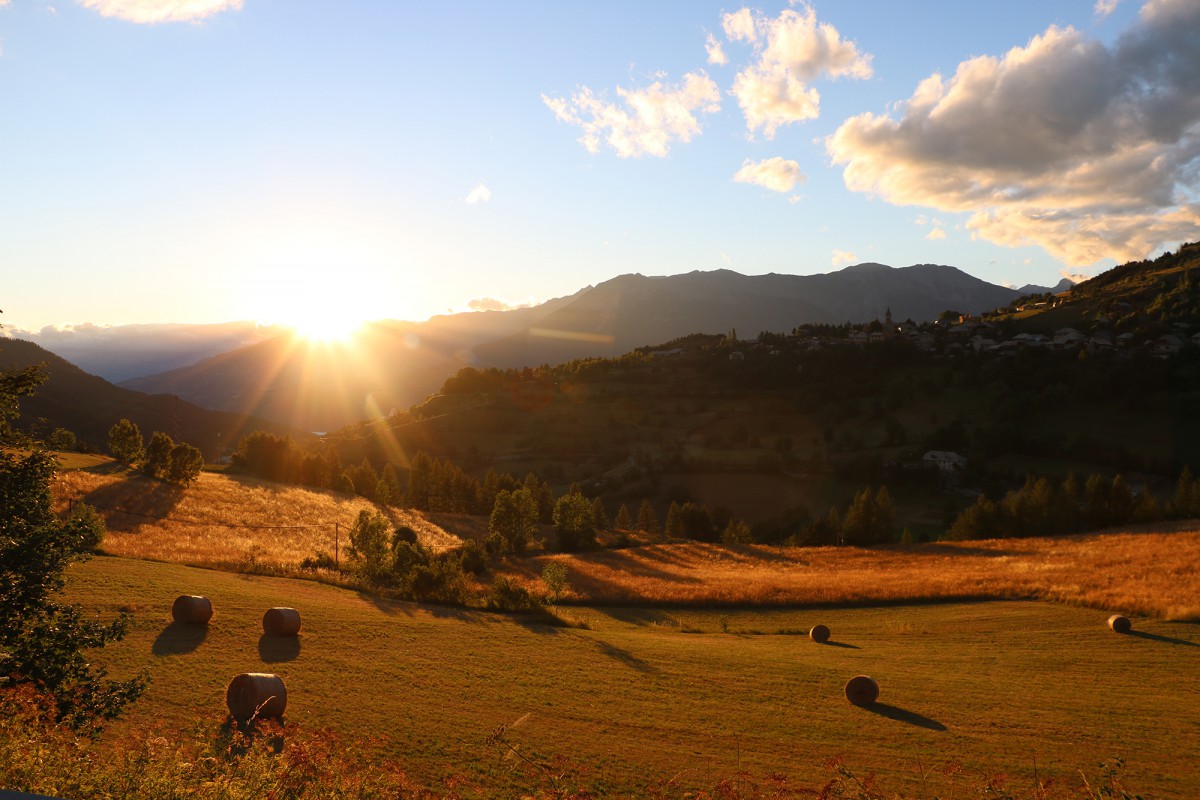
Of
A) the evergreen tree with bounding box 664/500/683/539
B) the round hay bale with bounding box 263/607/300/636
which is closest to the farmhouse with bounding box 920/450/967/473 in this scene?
the evergreen tree with bounding box 664/500/683/539

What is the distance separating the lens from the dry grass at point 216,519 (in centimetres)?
3806

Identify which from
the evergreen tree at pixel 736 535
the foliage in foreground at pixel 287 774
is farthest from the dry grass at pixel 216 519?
the evergreen tree at pixel 736 535

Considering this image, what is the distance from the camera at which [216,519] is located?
2146 inches

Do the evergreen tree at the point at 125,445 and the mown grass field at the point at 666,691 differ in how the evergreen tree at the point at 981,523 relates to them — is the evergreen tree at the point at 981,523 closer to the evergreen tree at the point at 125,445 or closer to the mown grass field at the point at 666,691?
the mown grass field at the point at 666,691

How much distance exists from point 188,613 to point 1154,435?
16765 cm

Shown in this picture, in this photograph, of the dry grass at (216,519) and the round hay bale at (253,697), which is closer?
the round hay bale at (253,697)

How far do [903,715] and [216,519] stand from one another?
2091 inches

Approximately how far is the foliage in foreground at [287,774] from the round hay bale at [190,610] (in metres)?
8.25

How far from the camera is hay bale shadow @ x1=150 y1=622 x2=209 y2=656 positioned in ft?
62.1

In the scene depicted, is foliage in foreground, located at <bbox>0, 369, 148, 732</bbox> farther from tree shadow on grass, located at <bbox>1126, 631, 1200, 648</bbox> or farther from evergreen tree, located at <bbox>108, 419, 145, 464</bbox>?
evergreen tree, located at <bbox>108, 419, 145, 464</bbox>

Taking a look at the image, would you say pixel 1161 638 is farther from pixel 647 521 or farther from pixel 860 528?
pixel 647 521

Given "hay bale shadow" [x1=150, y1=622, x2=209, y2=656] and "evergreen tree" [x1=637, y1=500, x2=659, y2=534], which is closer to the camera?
"hay bale shadow" [x1=150, y1=622, x2=209, y2=656]

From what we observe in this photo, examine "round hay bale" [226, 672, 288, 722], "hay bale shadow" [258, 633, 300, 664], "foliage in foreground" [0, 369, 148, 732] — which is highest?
"foliage in foreground" [0, 369, 148, 732]

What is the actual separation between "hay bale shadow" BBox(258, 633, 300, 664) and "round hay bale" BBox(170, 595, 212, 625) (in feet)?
6.67
